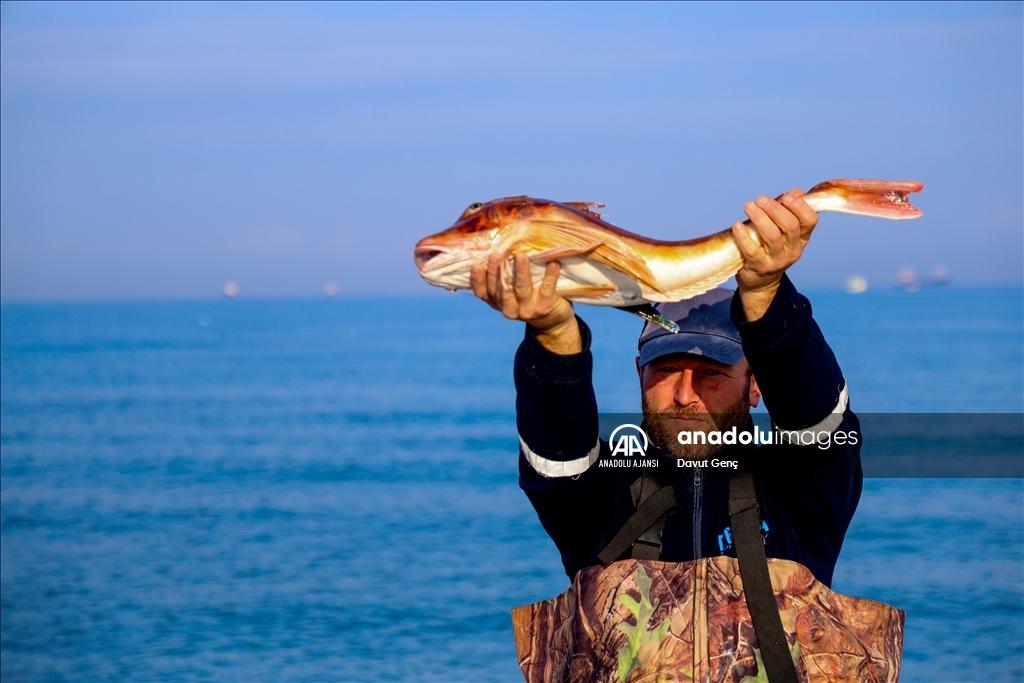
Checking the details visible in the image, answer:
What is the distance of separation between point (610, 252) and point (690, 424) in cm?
92

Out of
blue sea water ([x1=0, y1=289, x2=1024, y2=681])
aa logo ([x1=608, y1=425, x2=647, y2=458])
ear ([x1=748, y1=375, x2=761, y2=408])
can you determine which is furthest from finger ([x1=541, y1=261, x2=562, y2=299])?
blue sea water ([x1=0, y1=289, x2=1024, y2=681])

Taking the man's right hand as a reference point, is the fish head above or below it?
above

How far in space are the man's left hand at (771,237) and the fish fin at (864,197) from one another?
58mm

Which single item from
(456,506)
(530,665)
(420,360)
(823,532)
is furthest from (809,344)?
(420,360)

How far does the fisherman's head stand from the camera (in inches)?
167

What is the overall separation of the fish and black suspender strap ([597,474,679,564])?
2.48 feet

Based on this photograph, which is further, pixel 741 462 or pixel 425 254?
pixel 741 462

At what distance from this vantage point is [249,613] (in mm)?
15867

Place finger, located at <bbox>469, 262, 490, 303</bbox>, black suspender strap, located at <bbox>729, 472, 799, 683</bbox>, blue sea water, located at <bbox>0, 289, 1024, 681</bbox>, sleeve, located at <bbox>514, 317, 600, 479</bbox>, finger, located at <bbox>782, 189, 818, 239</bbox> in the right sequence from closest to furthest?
finger, located at <bbox>782, 189, 818, 239</bbox>
finger, located at <bbox>469, 262, 490, 303</bbox>
black suspender strap, located at <bbox>729, 472, 799, 683</bbox>
sleeve, located at <bbox>514, 317, 600, 479</bbox>
blue sea water, located at <bbox>0, 289, 1024, 681</bbox>

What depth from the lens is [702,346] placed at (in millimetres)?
4246

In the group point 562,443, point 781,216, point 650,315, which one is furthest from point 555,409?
point 781,216

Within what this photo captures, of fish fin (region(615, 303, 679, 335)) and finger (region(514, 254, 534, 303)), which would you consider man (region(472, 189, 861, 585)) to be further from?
fish fin (region(615, 303, 679, 335))

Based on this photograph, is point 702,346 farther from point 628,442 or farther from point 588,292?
point 588,292

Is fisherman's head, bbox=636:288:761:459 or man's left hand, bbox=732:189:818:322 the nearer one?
man's left hand, bbox=732:189:818:322
